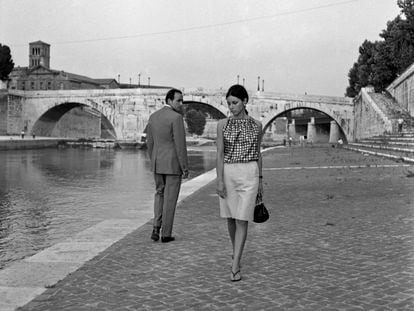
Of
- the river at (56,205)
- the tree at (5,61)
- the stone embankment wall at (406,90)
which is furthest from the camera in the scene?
the tree at (5,61)

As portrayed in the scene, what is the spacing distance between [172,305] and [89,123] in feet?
254

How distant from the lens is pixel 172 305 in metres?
3.30

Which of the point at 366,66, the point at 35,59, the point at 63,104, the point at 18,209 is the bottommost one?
the point at 18,209

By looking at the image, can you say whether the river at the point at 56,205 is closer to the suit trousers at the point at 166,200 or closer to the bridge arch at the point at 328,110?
the suit trousers at the point at 166,200

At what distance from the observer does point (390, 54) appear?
1577 inches

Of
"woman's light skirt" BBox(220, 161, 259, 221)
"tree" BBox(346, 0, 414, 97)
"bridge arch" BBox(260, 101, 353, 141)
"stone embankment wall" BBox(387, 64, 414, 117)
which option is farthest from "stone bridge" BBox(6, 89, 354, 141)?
"woman's light skirt" BBox(220, 161, 259, 221)

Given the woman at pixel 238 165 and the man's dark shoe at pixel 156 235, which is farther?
the man's dark shoe at pixel 156 235

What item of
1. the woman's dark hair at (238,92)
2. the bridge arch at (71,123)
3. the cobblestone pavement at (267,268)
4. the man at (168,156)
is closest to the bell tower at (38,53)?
the bridge arch at (71,123)

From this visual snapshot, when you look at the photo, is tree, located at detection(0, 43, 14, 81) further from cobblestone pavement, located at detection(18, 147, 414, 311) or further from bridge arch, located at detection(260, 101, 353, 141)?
cobblestone pavement, located at detection(18, 147, 414, 311)

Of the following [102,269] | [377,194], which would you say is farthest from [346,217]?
[102,269]

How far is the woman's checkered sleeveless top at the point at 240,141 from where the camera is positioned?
3980 millimetres

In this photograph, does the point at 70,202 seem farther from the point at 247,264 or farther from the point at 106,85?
the point at 106,85

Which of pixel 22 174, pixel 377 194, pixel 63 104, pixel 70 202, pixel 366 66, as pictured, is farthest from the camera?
pixel 63 104

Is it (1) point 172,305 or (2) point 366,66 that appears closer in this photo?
(1) point 172,305
